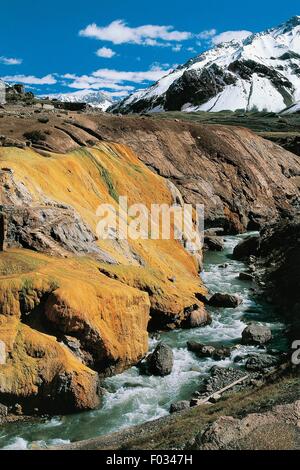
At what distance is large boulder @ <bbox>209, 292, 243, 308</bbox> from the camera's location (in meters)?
34.8

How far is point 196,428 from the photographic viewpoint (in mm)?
15914

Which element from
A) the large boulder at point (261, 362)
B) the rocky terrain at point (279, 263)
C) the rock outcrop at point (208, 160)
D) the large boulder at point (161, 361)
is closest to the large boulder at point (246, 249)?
the rocky terrain at point (279, 263)

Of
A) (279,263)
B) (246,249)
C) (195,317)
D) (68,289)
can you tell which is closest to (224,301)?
(195,317)

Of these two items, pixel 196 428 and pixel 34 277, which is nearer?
pixel 196 428

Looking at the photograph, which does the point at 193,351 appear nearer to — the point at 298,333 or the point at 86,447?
the point at 298,333

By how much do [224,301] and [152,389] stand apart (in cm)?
1241

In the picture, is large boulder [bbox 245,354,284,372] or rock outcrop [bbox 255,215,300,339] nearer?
large boulder [bbox 245,354,284,372]

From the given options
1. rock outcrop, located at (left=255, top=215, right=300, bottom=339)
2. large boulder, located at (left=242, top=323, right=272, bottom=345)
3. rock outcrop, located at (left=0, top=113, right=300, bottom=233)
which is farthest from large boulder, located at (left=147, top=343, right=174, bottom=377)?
Answer: rock outcrop, located at (left=0, top=113, right=300, bottom=233)

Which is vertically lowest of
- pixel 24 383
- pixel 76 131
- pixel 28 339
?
pixel 24 383

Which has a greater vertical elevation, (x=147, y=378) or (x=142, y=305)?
(x=142, y=305)

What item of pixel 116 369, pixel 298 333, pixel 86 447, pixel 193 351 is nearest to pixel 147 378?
pixel 116 369

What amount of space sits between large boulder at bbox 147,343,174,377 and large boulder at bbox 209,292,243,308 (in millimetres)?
9386

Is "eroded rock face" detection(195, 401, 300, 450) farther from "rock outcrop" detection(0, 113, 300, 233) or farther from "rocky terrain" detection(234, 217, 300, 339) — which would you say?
"rock outcrop" detection(0, 113, 300, 233)

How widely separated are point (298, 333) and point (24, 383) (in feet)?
53.6
